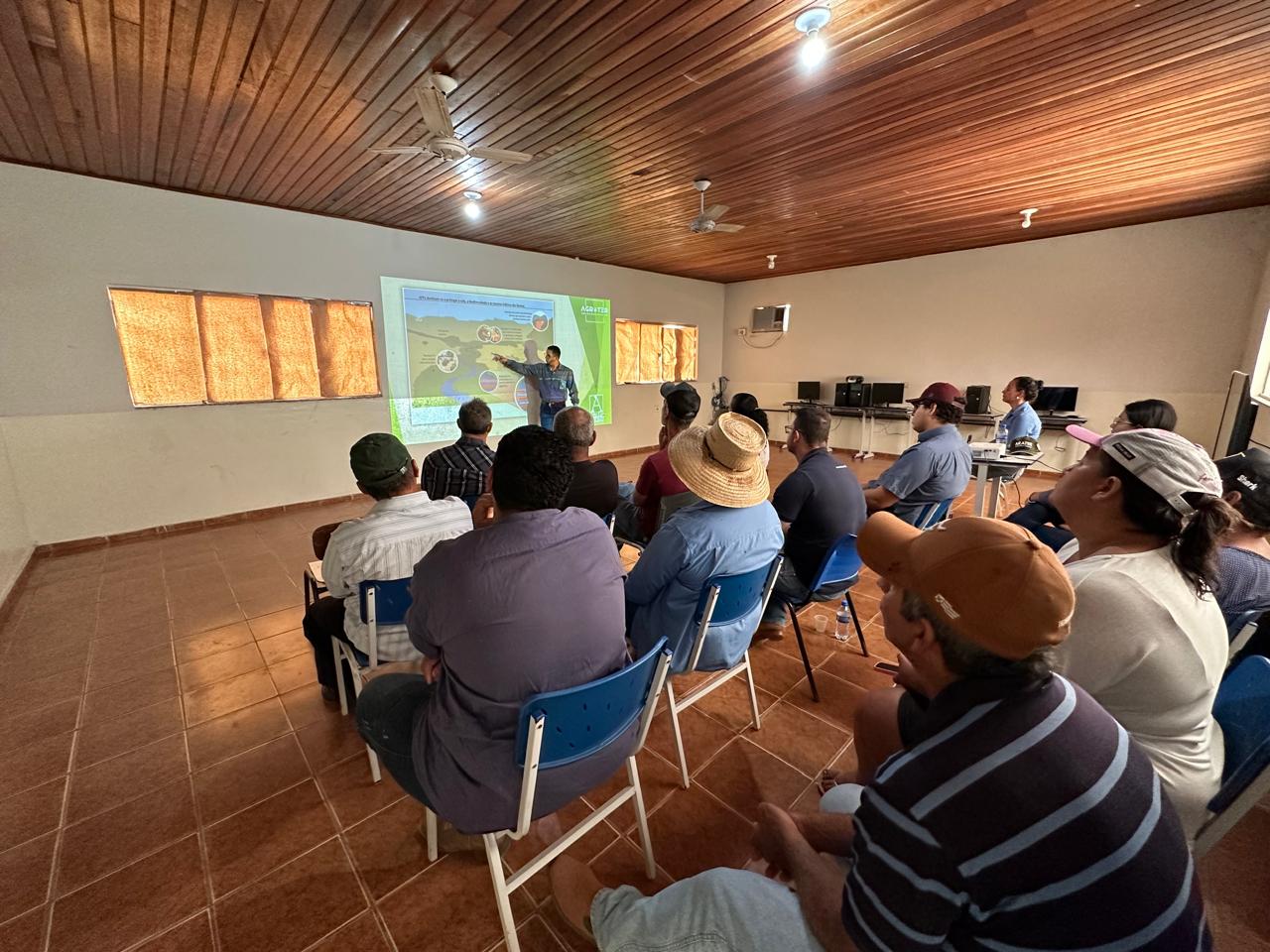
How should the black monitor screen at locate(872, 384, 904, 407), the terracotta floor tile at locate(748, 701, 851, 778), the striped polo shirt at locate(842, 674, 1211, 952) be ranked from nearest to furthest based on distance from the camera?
the striped polo shirt at locate(842, 674, 1211, 952), the terracotta floor tile at locate(748, 701, 851, 778), the black monitor screen at locate(872, 384, 904, 407)

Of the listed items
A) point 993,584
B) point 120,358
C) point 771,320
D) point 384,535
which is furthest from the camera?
point 771,320

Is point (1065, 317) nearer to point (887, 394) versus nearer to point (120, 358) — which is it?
point (887, 394)

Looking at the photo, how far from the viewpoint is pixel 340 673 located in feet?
6.80

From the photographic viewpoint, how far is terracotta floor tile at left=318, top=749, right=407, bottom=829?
5.54 feet

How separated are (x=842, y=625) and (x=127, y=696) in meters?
3.52

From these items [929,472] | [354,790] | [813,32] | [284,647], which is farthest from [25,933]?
[813,32]

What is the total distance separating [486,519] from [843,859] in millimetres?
A: 1525

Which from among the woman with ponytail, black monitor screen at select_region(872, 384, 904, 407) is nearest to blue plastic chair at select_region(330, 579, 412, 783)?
the woman with ponytail

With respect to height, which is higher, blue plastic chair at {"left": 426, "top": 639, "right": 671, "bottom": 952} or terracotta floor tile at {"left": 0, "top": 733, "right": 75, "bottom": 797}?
blue plastic chair at {"left": 426, "top": 639, "right": 671, "bottom": 952}

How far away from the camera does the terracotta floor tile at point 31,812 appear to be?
161cm

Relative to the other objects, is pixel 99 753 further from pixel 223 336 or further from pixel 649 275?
pixel 649 275

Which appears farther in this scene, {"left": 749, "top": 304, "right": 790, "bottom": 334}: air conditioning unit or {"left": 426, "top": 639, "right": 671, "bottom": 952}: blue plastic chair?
{"left": 749, "top": 304, "right": 790, "bottom": 334}: air conditioning unit

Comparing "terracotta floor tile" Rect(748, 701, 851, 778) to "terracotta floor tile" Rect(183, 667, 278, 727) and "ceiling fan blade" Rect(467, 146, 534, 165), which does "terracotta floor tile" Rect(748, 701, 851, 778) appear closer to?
"terracotta floor tile" Rect(183, 667, 278, 727)

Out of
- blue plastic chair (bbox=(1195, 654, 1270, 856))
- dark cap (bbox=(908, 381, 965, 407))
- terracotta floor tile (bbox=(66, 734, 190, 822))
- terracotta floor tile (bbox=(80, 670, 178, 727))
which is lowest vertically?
terracotta floor tile (bbox=(66, 734, 190, 822))
